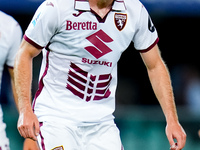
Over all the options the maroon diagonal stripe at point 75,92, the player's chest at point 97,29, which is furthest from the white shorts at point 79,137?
the player's chest at point 97,29

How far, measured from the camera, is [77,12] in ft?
15.1

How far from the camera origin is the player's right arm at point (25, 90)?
4230 millimetres

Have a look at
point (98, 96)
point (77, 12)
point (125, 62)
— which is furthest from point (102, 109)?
point (125, 62)

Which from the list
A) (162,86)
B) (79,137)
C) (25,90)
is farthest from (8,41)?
(162,86)

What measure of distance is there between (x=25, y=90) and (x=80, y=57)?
49 centimetres

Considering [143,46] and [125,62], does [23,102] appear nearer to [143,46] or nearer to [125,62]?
[143,46]

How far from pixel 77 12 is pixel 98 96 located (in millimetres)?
633

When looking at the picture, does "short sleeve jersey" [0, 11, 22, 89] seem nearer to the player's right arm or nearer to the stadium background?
the player's right arm

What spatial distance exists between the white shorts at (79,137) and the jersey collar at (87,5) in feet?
2.73

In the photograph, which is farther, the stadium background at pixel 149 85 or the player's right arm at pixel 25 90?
the stadium background at pixel 149 85

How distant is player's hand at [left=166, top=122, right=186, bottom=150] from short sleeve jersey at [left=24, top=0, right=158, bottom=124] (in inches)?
18.4

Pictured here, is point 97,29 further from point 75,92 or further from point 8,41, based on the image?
point 8,41

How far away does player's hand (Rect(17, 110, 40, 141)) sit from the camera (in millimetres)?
4215

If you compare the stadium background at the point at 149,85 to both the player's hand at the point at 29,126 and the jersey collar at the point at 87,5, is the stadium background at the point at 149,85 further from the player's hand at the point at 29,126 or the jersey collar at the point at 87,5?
the player's hand at the point at 29,126
